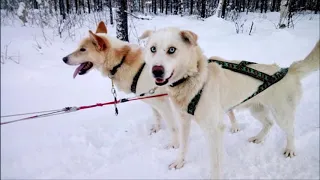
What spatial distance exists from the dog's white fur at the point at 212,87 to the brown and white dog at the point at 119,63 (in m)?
0.54

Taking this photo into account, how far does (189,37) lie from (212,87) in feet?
1.79

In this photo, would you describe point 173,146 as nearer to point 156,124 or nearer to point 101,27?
point 156,124

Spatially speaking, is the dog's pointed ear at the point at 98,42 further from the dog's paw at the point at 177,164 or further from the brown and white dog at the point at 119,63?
the dog's paw at the point at 177,164

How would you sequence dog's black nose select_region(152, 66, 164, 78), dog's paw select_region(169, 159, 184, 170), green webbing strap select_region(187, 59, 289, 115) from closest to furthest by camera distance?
dog's black nose select_region(152, 66, 164, 78), green webbing strap select_region(187, 59, 289, 115), dog's paw select_region(169, 159, 184, 170)

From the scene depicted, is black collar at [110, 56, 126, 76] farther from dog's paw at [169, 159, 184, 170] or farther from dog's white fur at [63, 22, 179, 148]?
dog's paw at [169, 159, 184, 170]

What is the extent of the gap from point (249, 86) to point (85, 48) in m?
2.07

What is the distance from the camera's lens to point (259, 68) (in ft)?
8.36

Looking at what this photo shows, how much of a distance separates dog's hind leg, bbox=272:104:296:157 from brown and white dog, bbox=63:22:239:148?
1254 millimetres

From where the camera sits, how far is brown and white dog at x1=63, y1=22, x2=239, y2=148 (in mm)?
3012

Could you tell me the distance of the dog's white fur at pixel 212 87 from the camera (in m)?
2.03

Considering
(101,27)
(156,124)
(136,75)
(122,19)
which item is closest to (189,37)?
(136,75)

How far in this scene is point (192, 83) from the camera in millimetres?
2170

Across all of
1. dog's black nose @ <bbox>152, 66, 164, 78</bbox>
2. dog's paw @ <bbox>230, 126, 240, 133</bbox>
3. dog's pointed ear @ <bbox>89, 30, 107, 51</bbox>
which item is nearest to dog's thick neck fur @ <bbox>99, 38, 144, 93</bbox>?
dog's pointed ear @ <bbox>89, 30, 107, 51</bbox>

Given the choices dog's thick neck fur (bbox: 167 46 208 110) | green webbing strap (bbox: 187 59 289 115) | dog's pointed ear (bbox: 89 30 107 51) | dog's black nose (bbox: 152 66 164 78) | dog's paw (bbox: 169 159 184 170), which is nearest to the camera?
dog's black nose (bbox: 152 66 164 78)
